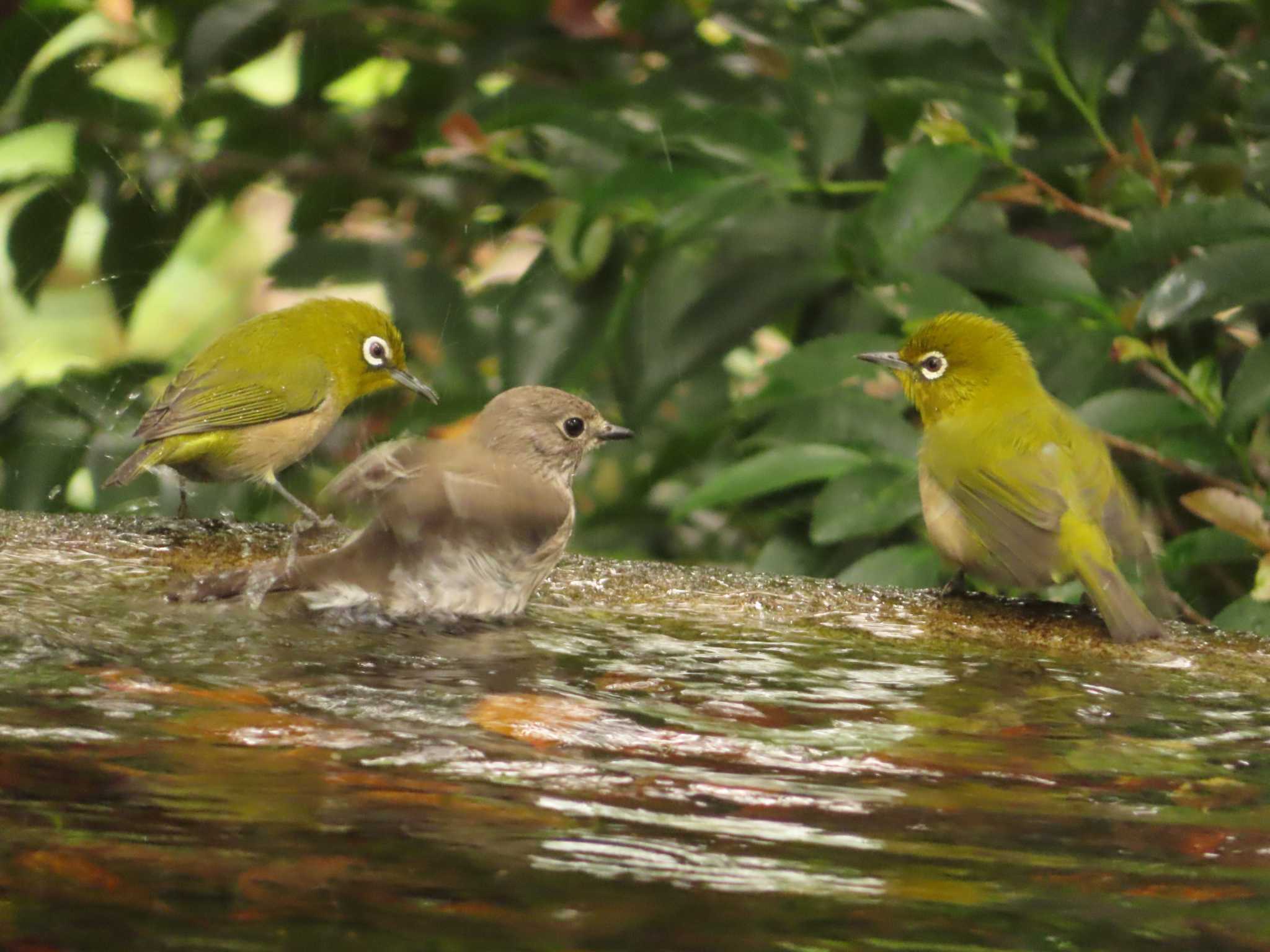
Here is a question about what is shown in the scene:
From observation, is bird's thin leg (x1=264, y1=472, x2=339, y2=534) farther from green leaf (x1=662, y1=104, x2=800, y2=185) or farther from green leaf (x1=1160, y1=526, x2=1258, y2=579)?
green leaf (x1=1160, y1=526, x2=1258, y2=579)

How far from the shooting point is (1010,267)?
147 inches

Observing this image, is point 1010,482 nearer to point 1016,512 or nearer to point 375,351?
point 1016,512

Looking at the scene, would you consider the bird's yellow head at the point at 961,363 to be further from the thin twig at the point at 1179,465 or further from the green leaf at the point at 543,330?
the green leaf at the point at 543,330

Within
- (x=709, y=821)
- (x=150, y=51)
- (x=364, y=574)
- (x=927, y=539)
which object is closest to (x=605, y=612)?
(x=364, y=574)

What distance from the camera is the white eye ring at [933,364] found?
12.3 ft

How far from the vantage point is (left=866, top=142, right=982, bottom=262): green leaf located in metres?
3.55

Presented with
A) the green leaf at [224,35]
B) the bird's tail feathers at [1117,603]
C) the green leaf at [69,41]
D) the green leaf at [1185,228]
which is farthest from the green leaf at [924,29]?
the green leaf at [69,41]

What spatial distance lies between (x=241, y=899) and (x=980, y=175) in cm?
301

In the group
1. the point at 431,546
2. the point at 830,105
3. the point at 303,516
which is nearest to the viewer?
the point at 431,546

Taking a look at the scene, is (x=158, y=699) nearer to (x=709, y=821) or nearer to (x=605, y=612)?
(x=709, y=821)

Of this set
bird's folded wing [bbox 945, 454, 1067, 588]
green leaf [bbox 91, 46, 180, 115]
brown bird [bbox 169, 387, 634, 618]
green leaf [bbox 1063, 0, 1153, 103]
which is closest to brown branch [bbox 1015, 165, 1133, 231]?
green leaf [bbox 1063, 0, 1153, 103]

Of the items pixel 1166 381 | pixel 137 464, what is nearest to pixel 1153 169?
pixel 1166 381

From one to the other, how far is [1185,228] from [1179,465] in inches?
18.8

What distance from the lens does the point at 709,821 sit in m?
1.72
